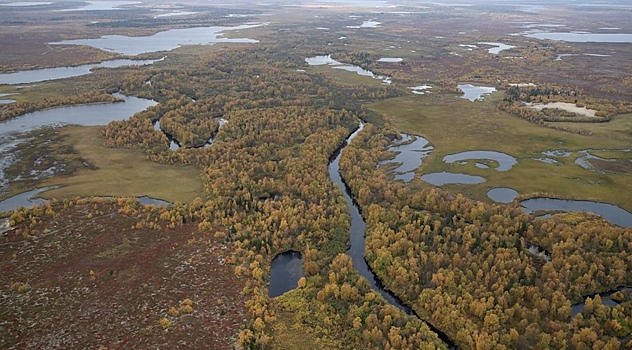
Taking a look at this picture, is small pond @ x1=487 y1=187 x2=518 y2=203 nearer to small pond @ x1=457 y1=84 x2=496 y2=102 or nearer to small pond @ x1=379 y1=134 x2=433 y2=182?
small pond @ x1=379 y1=134 x2=433 y2=182

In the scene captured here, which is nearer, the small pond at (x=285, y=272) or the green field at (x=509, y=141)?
the small pond at (x=285, y=272)

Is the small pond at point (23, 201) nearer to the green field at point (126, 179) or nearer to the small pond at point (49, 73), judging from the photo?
the green field at point (126, 179)

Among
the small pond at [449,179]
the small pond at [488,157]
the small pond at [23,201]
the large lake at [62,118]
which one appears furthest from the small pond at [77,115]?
the small pond at [488,157]

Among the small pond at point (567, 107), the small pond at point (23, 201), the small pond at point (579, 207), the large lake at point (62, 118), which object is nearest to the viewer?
the small pond at point (579, 207)

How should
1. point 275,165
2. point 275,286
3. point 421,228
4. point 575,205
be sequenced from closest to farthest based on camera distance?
point 275,286 < point 421,228 < point 575,205 < point 275,165

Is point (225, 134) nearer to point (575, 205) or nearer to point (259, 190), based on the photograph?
point (259, 190)

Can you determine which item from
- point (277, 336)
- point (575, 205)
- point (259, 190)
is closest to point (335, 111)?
point (259, 190)

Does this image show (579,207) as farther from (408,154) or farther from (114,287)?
(114,287)
